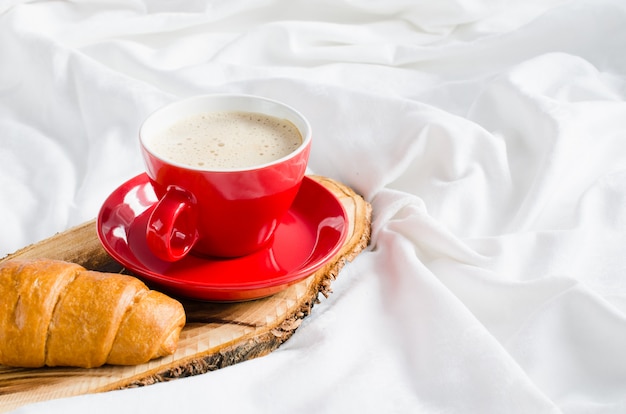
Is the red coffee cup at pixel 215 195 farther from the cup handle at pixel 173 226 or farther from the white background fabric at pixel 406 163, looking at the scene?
the white background fabric at pixel 406 163

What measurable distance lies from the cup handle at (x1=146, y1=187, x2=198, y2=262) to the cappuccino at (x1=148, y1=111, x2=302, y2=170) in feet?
0.21

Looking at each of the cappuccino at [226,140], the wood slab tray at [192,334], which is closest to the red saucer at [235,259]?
the wood slab tray at [192,334]

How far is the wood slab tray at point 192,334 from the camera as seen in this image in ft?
3.65

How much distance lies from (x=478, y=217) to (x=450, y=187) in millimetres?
91

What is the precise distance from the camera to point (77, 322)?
113cm

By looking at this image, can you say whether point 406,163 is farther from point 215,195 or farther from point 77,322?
point 77,322

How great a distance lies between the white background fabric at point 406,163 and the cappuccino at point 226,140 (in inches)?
12.0

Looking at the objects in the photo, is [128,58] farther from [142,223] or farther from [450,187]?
[450,187]

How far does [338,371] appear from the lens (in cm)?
124

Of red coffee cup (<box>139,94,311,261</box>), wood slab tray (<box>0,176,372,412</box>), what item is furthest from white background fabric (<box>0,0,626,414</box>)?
red coffee cup (<box>139,94,311,261</box>)

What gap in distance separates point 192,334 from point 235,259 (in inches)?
8.5

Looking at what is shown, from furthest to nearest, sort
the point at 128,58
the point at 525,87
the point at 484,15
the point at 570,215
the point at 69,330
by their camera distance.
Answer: the point at 484,15
the point at 128,58
the point at 525,87
the point at 570,215
the point at 69,330

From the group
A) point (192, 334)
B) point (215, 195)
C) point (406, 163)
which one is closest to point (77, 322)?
point (192, 334)

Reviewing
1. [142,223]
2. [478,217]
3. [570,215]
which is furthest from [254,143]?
[570,215]
